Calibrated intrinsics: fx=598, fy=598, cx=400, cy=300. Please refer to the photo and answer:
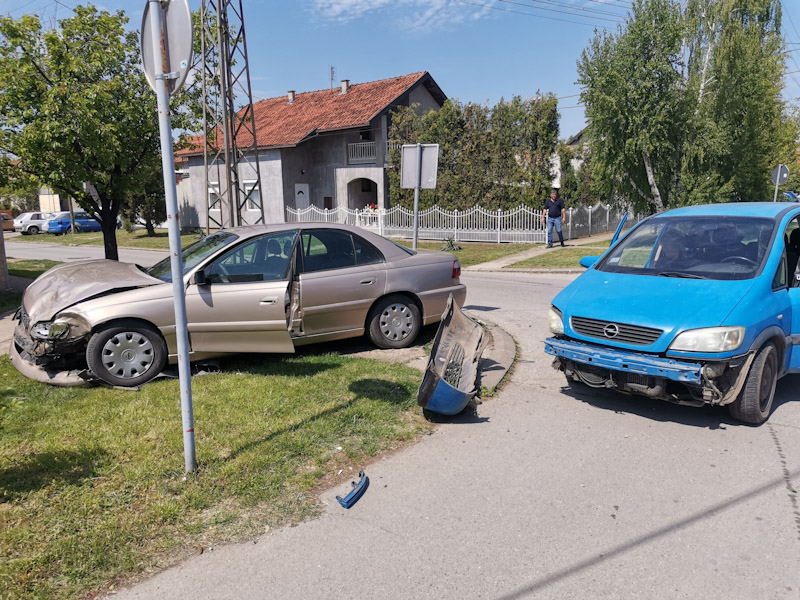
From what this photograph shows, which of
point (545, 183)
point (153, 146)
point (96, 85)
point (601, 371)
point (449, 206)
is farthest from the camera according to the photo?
point (449, 206)

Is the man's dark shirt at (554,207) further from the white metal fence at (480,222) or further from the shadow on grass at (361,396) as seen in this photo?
the shadow on grass at (361,396)

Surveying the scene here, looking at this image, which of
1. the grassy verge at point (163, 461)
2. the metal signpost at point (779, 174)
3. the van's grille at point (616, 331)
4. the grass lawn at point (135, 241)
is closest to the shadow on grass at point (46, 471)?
the grassy verge at point (163, 461)

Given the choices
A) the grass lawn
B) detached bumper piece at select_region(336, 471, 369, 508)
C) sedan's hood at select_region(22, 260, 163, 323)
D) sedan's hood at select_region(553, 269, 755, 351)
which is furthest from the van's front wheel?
the grass lawn

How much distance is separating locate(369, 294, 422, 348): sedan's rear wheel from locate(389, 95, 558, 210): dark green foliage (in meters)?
15.6

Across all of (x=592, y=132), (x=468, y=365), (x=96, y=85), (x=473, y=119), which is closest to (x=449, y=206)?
(x=473, y=119)

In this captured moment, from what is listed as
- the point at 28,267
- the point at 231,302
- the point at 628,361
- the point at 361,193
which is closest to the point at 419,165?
the point at 231,302

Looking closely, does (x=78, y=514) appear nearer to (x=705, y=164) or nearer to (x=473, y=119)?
(x=473, y=119)

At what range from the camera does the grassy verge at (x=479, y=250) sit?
18.3 metres

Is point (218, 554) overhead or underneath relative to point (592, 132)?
underneath

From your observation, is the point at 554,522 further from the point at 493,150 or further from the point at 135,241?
the point at 135,241

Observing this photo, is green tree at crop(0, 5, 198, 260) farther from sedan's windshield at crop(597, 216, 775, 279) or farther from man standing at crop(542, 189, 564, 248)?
man standing at crop(542, 189, 564, 248)

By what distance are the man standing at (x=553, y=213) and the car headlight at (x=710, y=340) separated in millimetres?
15570

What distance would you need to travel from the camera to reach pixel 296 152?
30.2 meters

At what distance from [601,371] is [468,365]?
1.25 m
